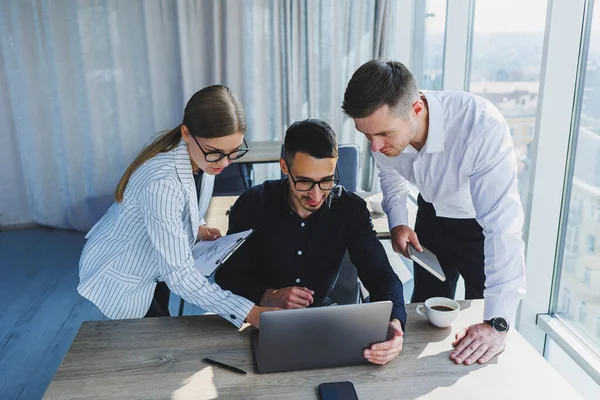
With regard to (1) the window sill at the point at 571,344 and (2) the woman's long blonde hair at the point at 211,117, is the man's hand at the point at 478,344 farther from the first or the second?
(1) the window sill at the point at 571,344

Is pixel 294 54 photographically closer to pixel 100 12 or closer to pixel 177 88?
→ pixel 177 88

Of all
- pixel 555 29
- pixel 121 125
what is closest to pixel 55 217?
pixel 121 125

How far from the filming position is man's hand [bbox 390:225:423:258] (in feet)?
6.13

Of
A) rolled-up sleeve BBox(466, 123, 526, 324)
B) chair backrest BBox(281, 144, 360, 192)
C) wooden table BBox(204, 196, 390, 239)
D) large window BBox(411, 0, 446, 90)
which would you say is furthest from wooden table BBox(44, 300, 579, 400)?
large window BBox(411, 0, 446, 90)

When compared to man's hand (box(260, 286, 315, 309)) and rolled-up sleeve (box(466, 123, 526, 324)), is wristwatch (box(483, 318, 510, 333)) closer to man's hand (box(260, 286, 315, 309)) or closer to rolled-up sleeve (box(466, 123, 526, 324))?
rolled-up sleeve (box(466, 123, 526, 324))

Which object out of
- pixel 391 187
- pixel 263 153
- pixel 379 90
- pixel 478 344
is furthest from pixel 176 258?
pixel 263 153

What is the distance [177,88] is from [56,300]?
2062 millimetres

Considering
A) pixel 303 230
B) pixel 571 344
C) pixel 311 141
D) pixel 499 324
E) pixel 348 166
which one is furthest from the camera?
pixel 348 166

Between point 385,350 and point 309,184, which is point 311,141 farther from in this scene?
point 385,350

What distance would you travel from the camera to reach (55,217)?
4.84 meters

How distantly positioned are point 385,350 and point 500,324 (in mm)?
339

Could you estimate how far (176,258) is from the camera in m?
1.53

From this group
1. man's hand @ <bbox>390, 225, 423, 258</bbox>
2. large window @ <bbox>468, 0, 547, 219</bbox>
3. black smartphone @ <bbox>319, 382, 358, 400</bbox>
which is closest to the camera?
black smartphone @ <bbox>319, 382, 358, 400</bbox>

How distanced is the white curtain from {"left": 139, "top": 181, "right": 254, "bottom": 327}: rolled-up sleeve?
A: 3285 mm
